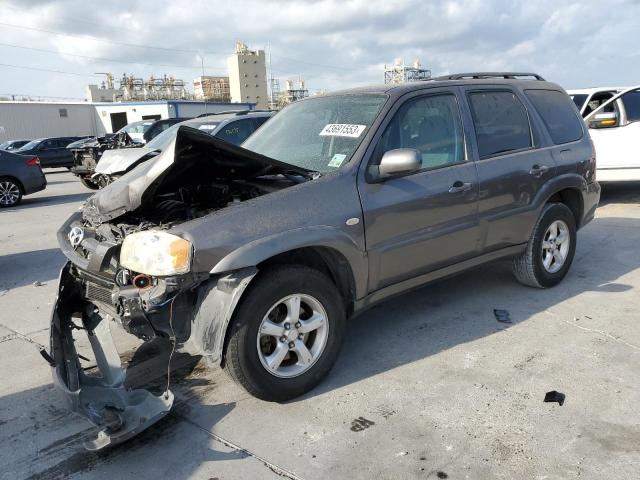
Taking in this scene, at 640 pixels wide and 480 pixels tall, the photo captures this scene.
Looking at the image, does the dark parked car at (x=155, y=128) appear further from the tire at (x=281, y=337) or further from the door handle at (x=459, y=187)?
the tire at (x=281, y=337)

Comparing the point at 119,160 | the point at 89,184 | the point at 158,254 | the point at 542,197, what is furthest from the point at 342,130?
Answer: the point at 89,184

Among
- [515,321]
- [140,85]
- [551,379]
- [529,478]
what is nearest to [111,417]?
[529,478]

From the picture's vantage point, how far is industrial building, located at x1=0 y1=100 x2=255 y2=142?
3725 centimetres

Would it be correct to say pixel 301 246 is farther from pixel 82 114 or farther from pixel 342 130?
pixel 82 114

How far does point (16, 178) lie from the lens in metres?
12.2

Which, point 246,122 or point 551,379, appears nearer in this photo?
point 551,379

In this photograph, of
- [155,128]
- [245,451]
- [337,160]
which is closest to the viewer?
[245,451]

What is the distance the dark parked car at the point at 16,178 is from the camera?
12.1 m

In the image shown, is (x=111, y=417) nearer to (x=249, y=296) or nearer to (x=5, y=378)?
(x=249, y=296)

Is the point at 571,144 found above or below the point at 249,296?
above

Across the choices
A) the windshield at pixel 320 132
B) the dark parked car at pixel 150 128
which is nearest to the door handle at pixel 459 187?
the windshield at pixel 320 132

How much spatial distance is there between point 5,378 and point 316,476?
2436 millimetres

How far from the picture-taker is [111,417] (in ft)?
9.12

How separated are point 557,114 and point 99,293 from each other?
14.2 ft
